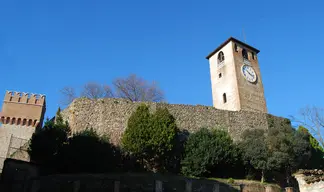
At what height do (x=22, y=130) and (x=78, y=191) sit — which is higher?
(x=22, y=130)

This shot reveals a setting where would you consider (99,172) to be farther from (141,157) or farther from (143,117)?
(143,117)

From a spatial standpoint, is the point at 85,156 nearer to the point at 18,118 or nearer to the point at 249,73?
the point at 18,118

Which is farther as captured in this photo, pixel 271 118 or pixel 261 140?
pixel 271 118

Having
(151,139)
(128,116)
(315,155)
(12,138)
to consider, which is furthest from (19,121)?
(315,155)

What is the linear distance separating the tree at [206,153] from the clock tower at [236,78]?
814 centimetres

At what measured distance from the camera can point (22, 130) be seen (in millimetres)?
24984

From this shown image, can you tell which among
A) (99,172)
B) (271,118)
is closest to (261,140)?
(271,118)

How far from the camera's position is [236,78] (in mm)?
29969

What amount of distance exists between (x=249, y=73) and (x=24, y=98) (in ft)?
62.4

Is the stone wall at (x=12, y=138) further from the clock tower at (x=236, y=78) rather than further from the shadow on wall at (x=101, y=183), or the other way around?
the clock tower at (x=236, y=78)

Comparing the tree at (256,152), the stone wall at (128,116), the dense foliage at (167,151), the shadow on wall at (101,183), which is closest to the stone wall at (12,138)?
the stone wall at (128,116)

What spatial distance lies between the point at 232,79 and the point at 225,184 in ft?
44.4

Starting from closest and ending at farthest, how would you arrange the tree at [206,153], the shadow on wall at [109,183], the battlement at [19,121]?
1. the shadow on wall at [109,183]
2. the tree at [206,153]
3. the battlement at [19,121]

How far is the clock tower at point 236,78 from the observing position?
97.5ft
